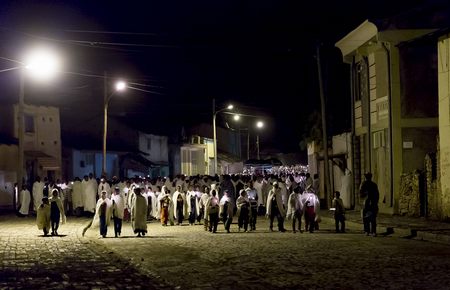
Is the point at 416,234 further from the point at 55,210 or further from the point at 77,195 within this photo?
the point at 77,195

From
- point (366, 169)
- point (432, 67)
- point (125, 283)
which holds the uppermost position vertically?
point (432, 67)

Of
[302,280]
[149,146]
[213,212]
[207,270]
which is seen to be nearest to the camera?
[302,280]

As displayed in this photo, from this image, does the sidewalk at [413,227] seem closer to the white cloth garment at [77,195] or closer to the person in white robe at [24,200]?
the white cloth garment at [77,195]

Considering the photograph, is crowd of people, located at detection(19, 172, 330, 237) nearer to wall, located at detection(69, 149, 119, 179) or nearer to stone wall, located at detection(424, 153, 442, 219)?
stone wall, located at detection(424, 153, 442, 219)

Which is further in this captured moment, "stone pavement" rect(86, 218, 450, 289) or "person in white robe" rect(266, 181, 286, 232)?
"person in white robe" rect(266, 181, 286, 232)

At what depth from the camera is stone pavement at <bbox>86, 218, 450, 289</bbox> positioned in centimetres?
1174

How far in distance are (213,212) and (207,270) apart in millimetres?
9409

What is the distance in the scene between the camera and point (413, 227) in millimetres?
21500

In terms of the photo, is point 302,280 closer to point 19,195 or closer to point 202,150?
point 19,195

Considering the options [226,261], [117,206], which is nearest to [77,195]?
[117,206]

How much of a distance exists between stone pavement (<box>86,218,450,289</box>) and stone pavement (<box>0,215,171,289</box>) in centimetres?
49

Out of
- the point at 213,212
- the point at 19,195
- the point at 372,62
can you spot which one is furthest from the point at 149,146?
the point at 213,212

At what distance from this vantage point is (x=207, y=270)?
13547mm

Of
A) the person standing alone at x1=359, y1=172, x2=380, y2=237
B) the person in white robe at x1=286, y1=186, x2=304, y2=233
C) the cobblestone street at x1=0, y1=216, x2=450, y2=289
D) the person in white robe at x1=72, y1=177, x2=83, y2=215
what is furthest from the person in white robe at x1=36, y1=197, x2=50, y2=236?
the person in white robe at x1=72, y1=177, x2=83, y2=215
